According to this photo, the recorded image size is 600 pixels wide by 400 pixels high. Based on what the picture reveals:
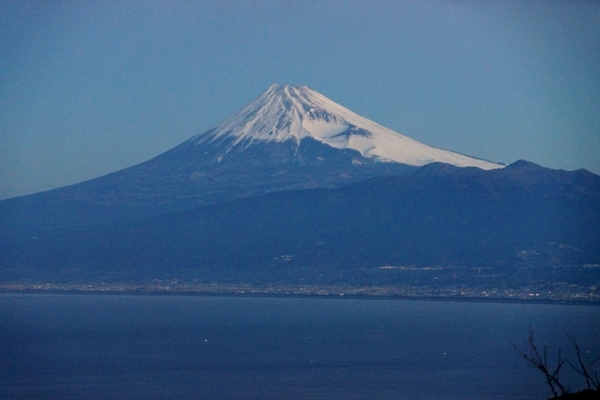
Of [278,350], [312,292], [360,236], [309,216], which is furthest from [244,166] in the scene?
[278,350]

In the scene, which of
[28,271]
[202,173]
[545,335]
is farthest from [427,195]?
[545,335]

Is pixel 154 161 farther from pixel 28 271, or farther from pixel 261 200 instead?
pixel 28 271

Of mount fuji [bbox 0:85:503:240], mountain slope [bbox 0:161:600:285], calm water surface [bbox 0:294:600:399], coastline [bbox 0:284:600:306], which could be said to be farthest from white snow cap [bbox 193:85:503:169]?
calm water surface [bbox 0:294:600:399]

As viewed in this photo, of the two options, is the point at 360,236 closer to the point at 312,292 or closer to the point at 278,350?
the point at 312,292

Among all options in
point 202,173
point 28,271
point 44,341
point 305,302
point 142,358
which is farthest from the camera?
point 202,173

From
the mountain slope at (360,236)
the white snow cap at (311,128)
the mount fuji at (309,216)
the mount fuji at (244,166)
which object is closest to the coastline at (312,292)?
the mount fuji at (309,216)

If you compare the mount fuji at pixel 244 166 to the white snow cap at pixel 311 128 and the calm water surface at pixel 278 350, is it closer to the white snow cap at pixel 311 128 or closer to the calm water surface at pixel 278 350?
the white snow cap at pixel 311 128
